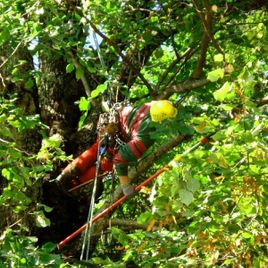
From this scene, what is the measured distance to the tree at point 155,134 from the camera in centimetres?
235

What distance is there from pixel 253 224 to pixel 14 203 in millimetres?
1483

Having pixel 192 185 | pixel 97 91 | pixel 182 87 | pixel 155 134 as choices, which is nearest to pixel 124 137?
pixel 182 87

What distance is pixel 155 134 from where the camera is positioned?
104 inches

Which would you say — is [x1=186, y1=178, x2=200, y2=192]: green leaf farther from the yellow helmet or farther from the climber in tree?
the climber in tree

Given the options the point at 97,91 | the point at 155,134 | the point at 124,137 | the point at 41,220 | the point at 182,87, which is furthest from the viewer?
the point at 182,87

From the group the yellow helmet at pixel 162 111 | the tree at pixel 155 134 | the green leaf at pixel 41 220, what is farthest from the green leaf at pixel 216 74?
the green leaf at pixel 41 220

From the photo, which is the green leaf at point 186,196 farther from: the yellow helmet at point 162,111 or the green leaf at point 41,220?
the green leaf at point 41,220

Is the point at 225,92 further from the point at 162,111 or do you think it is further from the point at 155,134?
the point at 155,134

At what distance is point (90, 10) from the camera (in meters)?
4.30

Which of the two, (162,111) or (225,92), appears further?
Result: (162,111)

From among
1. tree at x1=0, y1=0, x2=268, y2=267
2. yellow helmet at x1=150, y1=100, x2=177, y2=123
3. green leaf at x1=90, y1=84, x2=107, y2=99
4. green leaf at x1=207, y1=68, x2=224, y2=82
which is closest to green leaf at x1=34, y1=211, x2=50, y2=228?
tree at x1=0, y1=0, x2=268, y2=267

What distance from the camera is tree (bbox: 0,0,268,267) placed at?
235 cm

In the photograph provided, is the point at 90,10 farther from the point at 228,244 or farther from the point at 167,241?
the point at 228,244

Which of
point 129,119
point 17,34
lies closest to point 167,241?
point 129,119
